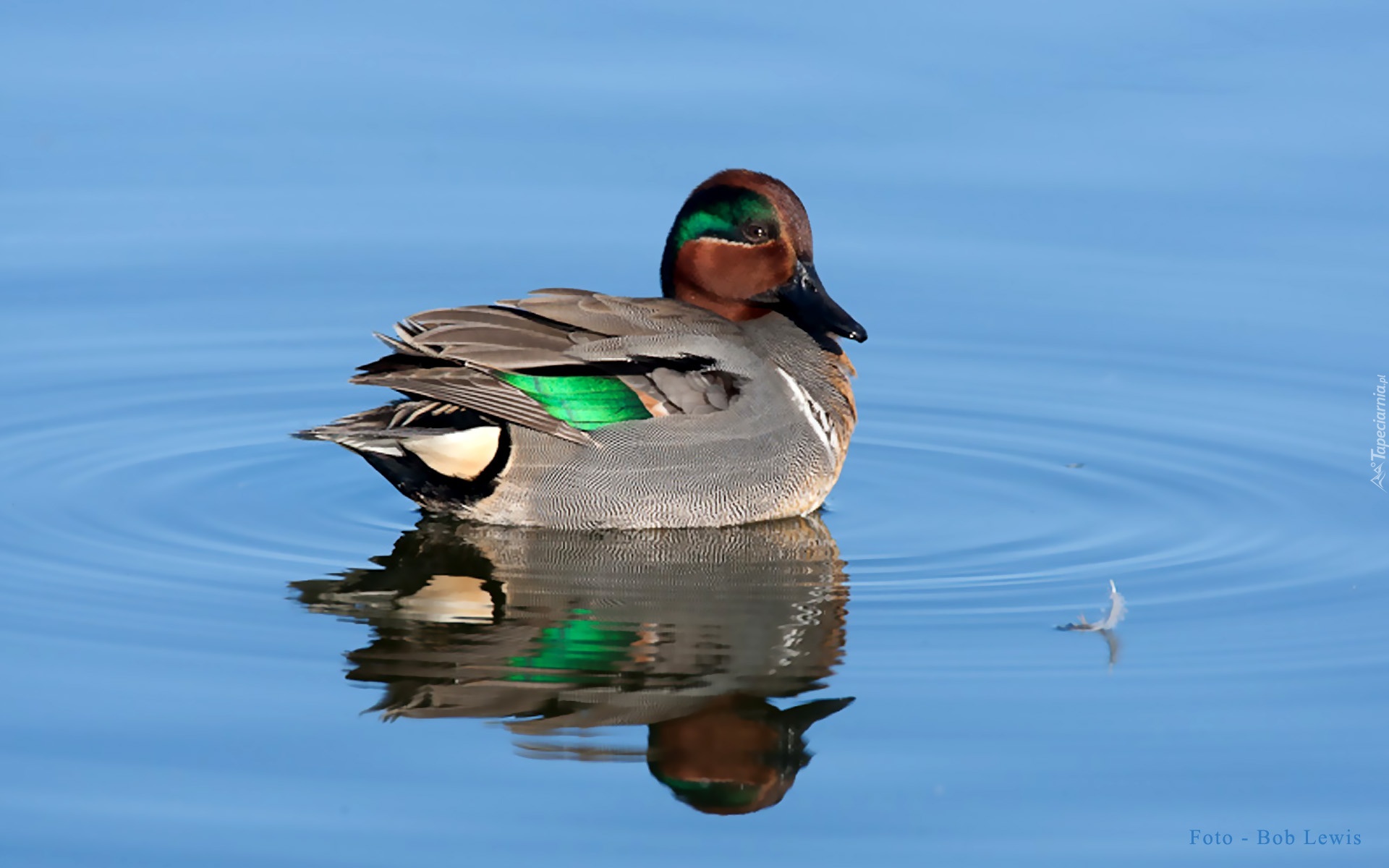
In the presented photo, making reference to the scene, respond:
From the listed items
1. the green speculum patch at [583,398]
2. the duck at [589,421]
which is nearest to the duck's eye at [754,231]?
the duck at [589,421]

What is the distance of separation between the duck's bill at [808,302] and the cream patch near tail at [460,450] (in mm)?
1627

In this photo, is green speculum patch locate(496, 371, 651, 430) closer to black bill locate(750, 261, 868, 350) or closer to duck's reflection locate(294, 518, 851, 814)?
duck's reflection locate(294, 518, 851, 814)

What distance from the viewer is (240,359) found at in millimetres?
11602

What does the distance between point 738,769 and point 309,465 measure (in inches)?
162

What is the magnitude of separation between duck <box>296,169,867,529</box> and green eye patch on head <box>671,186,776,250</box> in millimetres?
439

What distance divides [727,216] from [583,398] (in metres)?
1.28

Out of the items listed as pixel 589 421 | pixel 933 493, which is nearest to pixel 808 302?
pixel 933 493

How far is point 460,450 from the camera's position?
30.5 ft

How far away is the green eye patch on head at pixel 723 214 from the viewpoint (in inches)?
397

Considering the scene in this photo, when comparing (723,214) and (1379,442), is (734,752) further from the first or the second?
(1379,442)

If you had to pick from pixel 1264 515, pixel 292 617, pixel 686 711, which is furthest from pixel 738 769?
pixel 1264 515

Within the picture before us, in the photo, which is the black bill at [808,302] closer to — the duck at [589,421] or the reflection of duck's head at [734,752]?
the duck at [589,421]

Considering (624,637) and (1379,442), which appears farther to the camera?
(1379,442)

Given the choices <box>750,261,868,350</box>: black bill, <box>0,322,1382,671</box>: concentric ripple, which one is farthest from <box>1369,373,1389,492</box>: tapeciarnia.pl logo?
<box>750,261,868,350</box>: black bill
